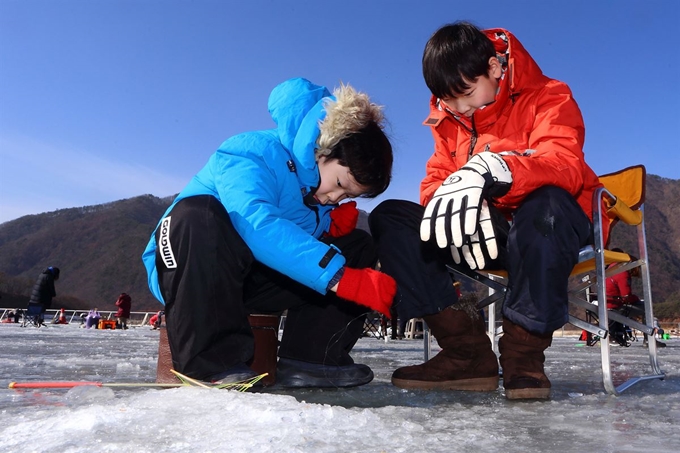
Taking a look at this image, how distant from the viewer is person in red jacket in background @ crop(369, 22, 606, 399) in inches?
66.9

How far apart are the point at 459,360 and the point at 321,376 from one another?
0.52 meters

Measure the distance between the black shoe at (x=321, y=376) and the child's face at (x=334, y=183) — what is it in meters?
0.64

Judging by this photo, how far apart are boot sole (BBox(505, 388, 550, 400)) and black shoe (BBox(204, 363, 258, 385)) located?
0.81m

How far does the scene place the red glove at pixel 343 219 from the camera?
2260 millimetres

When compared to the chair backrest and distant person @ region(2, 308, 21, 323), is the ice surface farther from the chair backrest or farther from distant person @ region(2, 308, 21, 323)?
distant person @ region(2, 308, 21, 323)

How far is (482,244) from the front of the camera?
1751 millimetres

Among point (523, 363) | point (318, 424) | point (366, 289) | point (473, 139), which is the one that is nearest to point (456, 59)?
point (473, 139)

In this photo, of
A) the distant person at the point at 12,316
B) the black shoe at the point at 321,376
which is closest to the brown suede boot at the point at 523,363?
the black shoe at the point at 321,376

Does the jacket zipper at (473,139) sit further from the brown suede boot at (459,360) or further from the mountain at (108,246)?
the mountain at (108,246)

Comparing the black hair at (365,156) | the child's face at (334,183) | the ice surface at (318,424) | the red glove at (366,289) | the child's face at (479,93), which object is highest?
the child's face at (479,93)

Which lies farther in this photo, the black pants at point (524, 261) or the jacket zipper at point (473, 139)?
the jacket zipper at point (473, 139)

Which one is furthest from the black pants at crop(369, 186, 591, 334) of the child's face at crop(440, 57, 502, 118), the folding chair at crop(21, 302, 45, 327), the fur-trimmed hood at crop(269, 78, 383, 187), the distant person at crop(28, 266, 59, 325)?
the folding chair at crop(21, 302, 45, 327)

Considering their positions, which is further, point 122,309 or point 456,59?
point 122,309

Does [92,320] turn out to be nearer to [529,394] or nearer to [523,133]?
[523,133]
